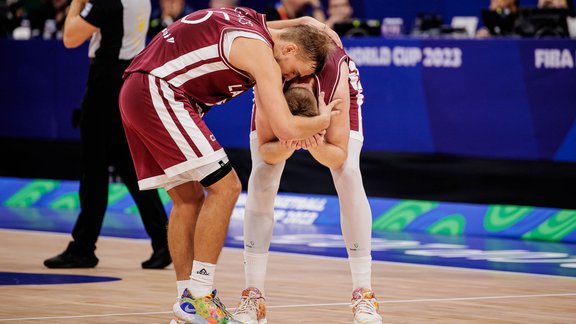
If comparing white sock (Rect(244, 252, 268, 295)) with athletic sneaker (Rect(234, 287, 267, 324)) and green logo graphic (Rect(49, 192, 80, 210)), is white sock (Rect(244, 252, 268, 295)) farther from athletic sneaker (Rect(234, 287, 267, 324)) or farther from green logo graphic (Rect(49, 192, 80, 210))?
green logo graphic (Rect(49, 192, 80, 210))

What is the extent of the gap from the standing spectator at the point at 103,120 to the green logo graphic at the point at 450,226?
3099 mm

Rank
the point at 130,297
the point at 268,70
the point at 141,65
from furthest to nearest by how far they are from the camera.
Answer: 1. the point at 130,297
2. the point at 141,65
3. the point at 268,70

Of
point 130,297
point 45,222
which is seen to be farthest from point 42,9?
point 130,297

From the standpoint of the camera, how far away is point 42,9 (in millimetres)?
14672

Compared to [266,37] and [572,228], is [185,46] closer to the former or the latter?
[266,37]

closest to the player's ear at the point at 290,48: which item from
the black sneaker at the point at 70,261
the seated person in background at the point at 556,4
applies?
the black sneaker at the point at 70,261

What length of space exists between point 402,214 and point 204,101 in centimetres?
504

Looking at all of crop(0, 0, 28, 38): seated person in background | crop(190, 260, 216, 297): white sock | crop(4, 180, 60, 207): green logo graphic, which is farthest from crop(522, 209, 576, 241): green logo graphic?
crop(0, 0, 28, 38): seated person in background

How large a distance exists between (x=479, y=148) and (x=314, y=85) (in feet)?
15.7

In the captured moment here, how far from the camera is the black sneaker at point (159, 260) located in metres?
8.04

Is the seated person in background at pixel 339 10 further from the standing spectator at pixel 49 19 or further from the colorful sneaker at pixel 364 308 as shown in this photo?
the colorful sneaker at pixel 364 308

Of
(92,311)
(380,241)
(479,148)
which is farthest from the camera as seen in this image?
(479,148)

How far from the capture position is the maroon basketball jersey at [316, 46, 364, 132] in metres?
5.85

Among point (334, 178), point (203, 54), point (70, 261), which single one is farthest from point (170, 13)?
point (203, 54)
